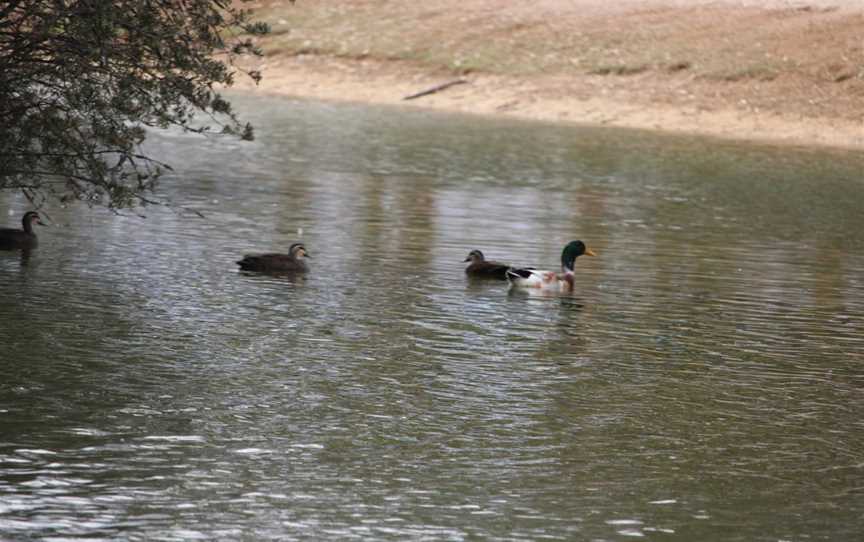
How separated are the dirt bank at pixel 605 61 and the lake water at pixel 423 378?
23.0 metres

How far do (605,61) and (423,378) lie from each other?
4342 centimetres

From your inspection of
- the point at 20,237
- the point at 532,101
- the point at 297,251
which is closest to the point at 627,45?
the point at 532,101

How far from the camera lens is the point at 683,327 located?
1828 cm

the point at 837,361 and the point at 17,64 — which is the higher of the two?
the point at 17,64

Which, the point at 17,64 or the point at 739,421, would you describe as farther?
the point at 17,64

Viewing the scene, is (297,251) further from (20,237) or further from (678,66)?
(678,66)

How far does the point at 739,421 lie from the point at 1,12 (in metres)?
8.09

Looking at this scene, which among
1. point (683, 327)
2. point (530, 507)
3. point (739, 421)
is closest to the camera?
point (530, 507)

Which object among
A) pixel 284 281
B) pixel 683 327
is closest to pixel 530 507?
pixel 683 327

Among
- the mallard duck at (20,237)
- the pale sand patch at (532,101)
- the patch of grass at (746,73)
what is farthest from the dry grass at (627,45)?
the mallard duck at (20,237)

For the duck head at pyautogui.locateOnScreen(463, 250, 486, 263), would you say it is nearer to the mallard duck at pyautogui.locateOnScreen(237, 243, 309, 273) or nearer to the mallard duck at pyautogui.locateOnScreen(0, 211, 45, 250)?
the mallard duck at pyautogui.locateOnScreen(237, 243, 309, 273)

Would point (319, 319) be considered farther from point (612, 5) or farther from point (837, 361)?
point (612, 5)

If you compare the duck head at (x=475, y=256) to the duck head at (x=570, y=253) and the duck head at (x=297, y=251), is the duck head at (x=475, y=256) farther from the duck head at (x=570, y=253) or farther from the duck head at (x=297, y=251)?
the duck head at (x=297, y=251)

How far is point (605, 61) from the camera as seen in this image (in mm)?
57281
